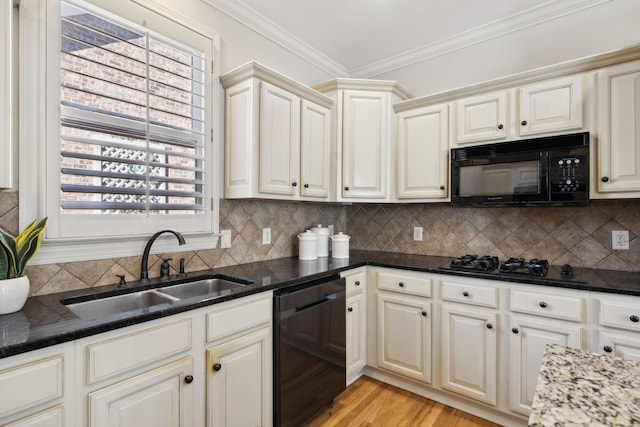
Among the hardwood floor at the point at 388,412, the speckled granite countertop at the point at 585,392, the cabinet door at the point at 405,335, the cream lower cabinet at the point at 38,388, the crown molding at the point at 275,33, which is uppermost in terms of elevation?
the crown molding at the point at 275,33

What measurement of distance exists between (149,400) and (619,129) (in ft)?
8.92

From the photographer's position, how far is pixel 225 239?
2.28 meters

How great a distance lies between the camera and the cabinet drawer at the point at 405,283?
7.50ft

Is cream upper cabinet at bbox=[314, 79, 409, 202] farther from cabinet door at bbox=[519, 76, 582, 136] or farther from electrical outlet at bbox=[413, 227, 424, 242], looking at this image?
cabinet door at bbox=[519, 76, 582, 136]

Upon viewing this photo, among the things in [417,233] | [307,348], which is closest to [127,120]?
[307,348]

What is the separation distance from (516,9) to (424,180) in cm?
136

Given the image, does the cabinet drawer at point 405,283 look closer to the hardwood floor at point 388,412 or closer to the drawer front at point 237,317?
the hardwood floor at point 388,412

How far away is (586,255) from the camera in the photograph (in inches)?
87.9

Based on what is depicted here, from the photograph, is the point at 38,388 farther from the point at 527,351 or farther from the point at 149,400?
the point at 527,351

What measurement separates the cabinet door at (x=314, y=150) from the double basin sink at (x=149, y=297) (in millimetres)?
894

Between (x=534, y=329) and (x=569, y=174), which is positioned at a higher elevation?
(x=569, y=174)

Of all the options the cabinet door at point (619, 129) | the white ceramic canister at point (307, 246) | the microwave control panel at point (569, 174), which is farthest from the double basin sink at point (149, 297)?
the cabinet door at point (619, 129)

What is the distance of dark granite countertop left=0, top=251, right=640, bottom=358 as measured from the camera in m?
1.07

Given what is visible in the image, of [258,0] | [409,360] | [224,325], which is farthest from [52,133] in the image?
[409,360]
